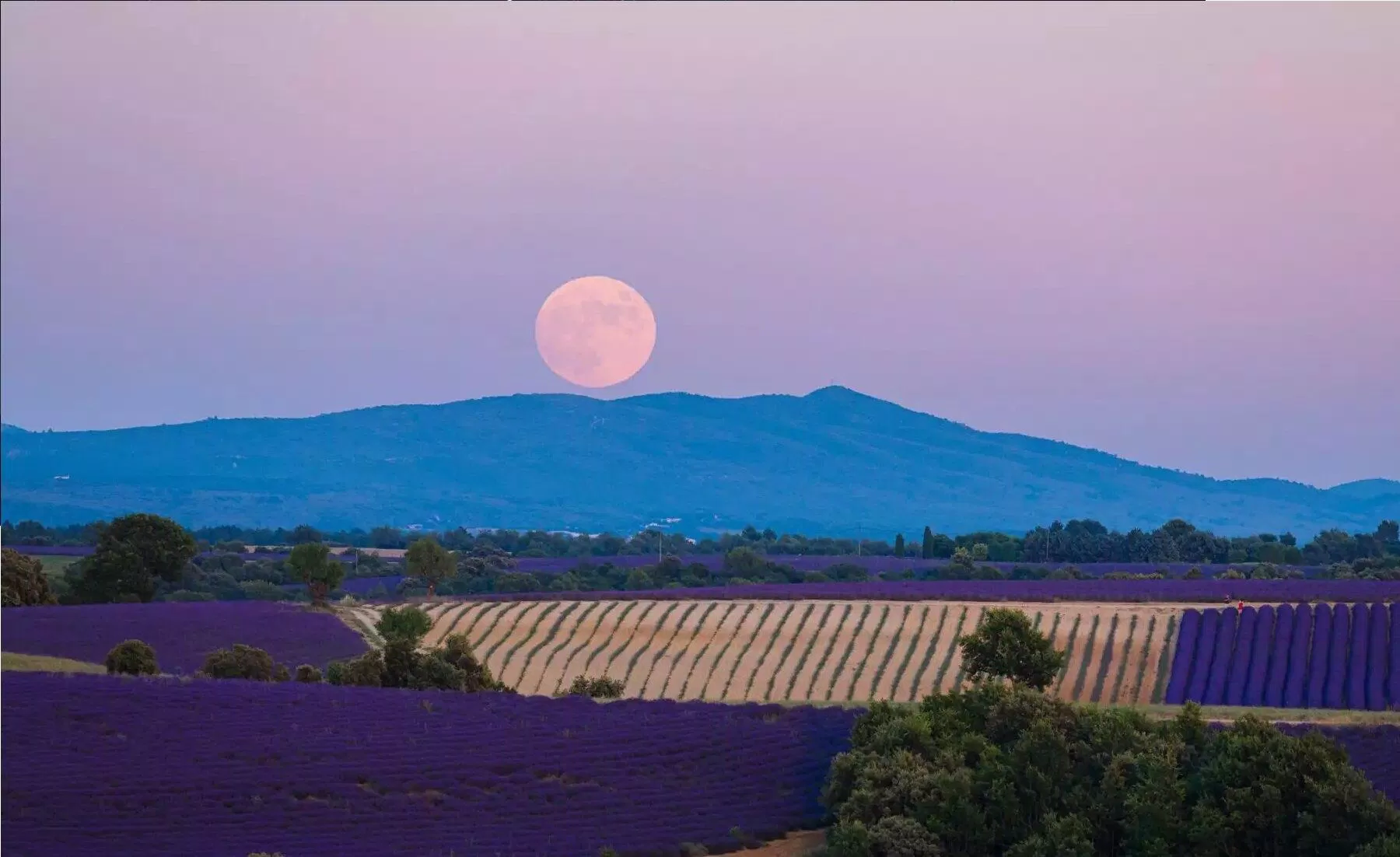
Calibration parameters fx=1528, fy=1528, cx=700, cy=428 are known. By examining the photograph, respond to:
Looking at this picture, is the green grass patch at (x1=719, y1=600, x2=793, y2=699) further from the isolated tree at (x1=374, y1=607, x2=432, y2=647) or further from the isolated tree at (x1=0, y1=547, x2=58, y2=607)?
the isolated tree at (x1=0, y1=547, x2=58, y2=607)

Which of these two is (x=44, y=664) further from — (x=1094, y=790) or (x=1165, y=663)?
(x=1165, y=663)

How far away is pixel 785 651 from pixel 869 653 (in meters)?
3.27

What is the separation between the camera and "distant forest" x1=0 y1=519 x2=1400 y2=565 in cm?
11662

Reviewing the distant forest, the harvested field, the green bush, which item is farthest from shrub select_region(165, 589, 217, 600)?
the green bush

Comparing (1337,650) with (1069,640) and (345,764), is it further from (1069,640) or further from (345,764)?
(345,764)

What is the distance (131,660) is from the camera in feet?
150

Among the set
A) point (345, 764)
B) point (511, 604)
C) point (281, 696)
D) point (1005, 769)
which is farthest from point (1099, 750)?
point (511, 604)

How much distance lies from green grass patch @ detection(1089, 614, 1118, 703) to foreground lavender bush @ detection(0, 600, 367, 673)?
25052mm

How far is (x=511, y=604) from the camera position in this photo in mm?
69125

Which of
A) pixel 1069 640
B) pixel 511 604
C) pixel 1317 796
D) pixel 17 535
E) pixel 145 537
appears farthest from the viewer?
pixel 17 535

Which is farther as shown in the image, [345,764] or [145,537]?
[145,537]

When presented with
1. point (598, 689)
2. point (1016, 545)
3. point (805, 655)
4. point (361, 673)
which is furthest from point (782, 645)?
point (1016, 545)

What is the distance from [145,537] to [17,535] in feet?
202

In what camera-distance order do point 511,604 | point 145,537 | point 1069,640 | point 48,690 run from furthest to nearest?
1. point 145,537
2. point 511,604
3. point 1069,640
4. point 48,690
